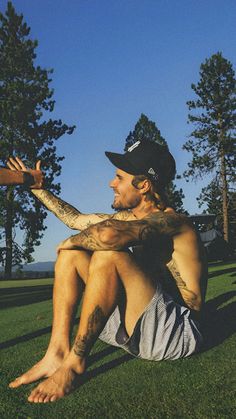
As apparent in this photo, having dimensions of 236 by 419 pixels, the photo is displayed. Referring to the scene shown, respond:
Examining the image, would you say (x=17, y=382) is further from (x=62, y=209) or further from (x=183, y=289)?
(x=62, y=209)

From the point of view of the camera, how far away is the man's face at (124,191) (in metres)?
3.74

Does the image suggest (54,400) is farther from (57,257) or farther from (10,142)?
(10,142)

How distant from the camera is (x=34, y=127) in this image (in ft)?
123

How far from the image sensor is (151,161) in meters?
3.61

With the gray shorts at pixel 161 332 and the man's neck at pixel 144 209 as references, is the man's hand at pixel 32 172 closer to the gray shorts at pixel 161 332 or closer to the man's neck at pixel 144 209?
the man's neck at pixel 144 209

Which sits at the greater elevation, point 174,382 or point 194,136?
point 194,136

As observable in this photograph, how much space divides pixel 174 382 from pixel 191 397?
10.9 inches

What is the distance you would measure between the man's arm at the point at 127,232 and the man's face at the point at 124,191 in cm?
46

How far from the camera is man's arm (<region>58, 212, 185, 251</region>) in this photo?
3053 mm

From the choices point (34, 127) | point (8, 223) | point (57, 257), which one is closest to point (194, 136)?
point (34, 127)

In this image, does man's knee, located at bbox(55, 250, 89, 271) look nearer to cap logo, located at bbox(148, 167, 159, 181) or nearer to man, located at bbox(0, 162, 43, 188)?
cap logo, located at bbox(148, 167, 159, 181)

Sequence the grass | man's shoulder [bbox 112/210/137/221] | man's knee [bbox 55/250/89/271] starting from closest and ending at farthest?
the grass, man's knee [bbox 55/250/89/271], man's shoulder [bbox 112/210/137/221]

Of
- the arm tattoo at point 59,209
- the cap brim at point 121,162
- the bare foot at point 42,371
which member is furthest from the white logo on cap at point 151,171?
the bare foot at point 42,371

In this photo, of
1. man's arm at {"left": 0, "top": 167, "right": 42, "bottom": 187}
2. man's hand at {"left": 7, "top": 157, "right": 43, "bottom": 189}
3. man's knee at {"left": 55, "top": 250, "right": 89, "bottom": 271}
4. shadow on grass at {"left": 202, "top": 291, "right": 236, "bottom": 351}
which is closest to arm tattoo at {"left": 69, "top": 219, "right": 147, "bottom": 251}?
man's knee at {"left": 55, "top": 250, "right": 89, "bottom": 271}
